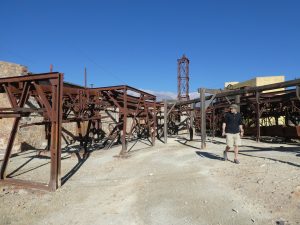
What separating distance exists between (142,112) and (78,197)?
9239 mm

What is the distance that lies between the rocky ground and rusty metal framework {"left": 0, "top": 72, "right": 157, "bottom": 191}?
3.34 ft

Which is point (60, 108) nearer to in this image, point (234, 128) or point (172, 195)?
point (172, 195)

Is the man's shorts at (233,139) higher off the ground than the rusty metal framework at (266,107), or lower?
lower

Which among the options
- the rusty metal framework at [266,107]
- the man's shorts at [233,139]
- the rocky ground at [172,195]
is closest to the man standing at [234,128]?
the man's shorts at [233,139]

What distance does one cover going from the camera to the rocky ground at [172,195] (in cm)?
534

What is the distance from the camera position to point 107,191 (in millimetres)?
7266

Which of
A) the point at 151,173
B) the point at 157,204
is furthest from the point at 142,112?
the point at 157,204

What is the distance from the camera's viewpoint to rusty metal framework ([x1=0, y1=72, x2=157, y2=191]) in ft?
25.3

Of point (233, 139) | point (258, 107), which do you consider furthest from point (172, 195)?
point (258, 107)

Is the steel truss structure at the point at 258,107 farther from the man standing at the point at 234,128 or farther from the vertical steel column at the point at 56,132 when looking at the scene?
the vertical steel column at the point at 56,132

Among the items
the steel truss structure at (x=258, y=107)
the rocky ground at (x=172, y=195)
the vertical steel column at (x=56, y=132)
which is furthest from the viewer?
the steel truss structure at (x=258, y=107)

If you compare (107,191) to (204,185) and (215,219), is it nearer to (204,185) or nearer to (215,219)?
(204,185)

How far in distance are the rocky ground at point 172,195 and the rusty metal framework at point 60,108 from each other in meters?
1.02

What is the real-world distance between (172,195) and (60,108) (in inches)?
139
